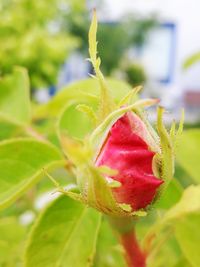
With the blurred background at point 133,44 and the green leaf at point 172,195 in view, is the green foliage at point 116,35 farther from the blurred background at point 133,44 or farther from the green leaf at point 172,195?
the green leaf at point 172,195

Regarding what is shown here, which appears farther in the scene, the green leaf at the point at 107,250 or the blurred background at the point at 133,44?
the blurred background at the point at 133,44

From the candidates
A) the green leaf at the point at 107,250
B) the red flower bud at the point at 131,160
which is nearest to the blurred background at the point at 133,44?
the green leaf at the point at 107,250

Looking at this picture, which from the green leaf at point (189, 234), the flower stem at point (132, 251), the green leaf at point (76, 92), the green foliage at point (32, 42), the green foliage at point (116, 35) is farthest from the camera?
the green foliage at point (116, 35)

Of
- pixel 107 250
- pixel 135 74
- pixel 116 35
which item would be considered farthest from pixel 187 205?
pixel 116 35

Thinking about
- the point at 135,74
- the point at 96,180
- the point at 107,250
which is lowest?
the point at 135,74

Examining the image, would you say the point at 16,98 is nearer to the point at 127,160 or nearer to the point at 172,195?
the point at 172,195

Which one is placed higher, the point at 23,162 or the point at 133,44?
the point at 23,162

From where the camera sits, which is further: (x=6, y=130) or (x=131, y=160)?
(x=6, y=130)
